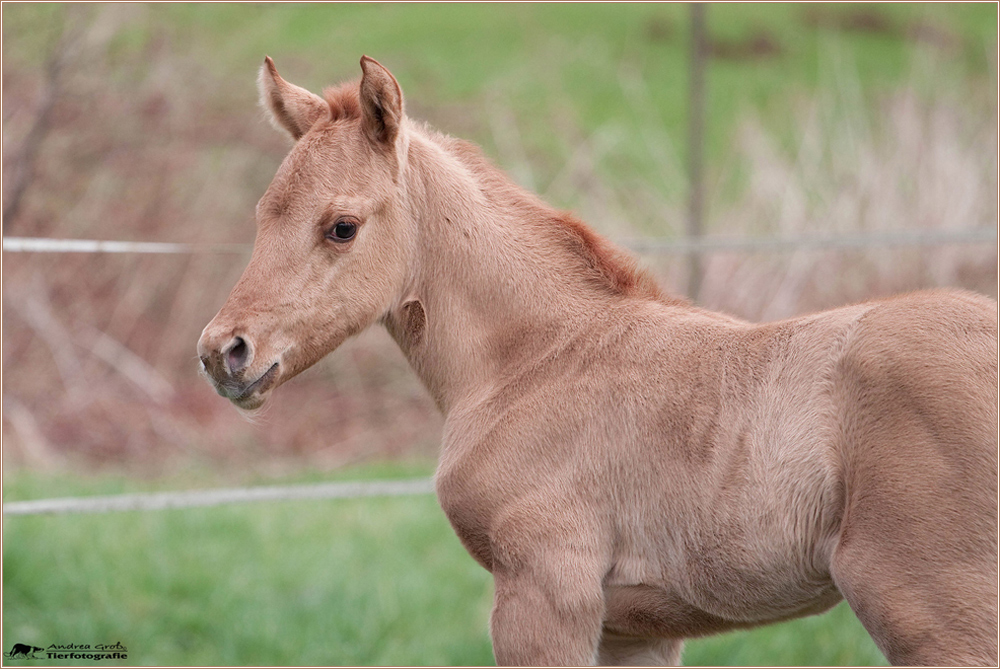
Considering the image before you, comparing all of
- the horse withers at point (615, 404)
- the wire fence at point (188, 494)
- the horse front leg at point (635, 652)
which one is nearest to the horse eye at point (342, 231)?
the horse withers at point (615, 404)

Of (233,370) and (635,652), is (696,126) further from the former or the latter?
(233,370)

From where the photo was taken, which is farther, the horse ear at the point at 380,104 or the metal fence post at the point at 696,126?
the metal fence post at the point at 696,126

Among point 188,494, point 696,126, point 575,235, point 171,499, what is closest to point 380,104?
point 575,235

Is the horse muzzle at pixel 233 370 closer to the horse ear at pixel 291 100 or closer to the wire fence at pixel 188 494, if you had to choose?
the horse ear at pixel 291 100

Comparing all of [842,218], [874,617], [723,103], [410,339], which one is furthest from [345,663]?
[723,103]

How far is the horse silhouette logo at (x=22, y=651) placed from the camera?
4289 millimetres

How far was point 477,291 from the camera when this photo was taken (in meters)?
2.77

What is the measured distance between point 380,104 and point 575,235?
68cm

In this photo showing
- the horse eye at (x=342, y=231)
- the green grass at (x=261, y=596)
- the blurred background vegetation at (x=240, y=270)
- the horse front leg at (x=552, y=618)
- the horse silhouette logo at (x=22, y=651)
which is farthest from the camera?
the blurred background vegetation at (x=240, y=270)

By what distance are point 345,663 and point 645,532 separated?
3007mm

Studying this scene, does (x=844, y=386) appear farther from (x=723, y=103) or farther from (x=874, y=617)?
(x=723, y=103)

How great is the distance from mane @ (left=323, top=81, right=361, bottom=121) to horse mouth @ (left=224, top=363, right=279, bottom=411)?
2.48 ft

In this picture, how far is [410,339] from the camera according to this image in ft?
9.36

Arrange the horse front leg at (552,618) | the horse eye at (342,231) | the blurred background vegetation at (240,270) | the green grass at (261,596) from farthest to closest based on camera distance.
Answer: the blurred background vegetation at (240,270), the green grass at (261,596), the horse eye at (342,231), the horse front leg at (552,618)
